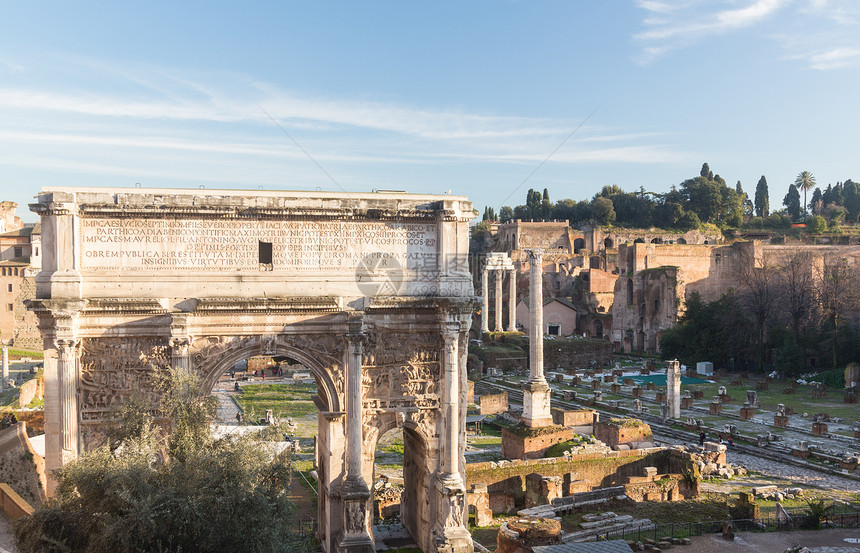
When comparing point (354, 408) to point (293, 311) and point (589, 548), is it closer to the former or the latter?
point (293, 311)

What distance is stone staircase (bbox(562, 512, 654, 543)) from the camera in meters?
15.8

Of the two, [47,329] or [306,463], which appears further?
[306,463]

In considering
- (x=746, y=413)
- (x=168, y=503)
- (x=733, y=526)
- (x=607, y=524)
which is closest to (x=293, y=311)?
(x=168, y=503)

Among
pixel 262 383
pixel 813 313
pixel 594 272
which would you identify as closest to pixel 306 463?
pixel 262 383

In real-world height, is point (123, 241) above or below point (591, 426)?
above

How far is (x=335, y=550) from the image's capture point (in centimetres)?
1291

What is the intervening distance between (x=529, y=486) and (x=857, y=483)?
1091 cm

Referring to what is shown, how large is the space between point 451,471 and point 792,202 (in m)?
90.9

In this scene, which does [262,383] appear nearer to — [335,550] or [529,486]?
[529,486]

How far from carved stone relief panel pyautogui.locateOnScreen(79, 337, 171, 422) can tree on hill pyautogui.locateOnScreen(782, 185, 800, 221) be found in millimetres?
92007

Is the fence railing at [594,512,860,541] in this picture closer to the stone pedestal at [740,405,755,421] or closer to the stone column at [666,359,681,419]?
the stone column at [666,359,681,419]

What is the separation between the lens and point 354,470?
13.0 metres

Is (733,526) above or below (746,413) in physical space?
above

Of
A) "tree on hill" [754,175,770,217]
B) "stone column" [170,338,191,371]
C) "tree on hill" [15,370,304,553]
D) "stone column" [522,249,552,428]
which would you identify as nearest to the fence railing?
"stone column" [522,249,552,428]
